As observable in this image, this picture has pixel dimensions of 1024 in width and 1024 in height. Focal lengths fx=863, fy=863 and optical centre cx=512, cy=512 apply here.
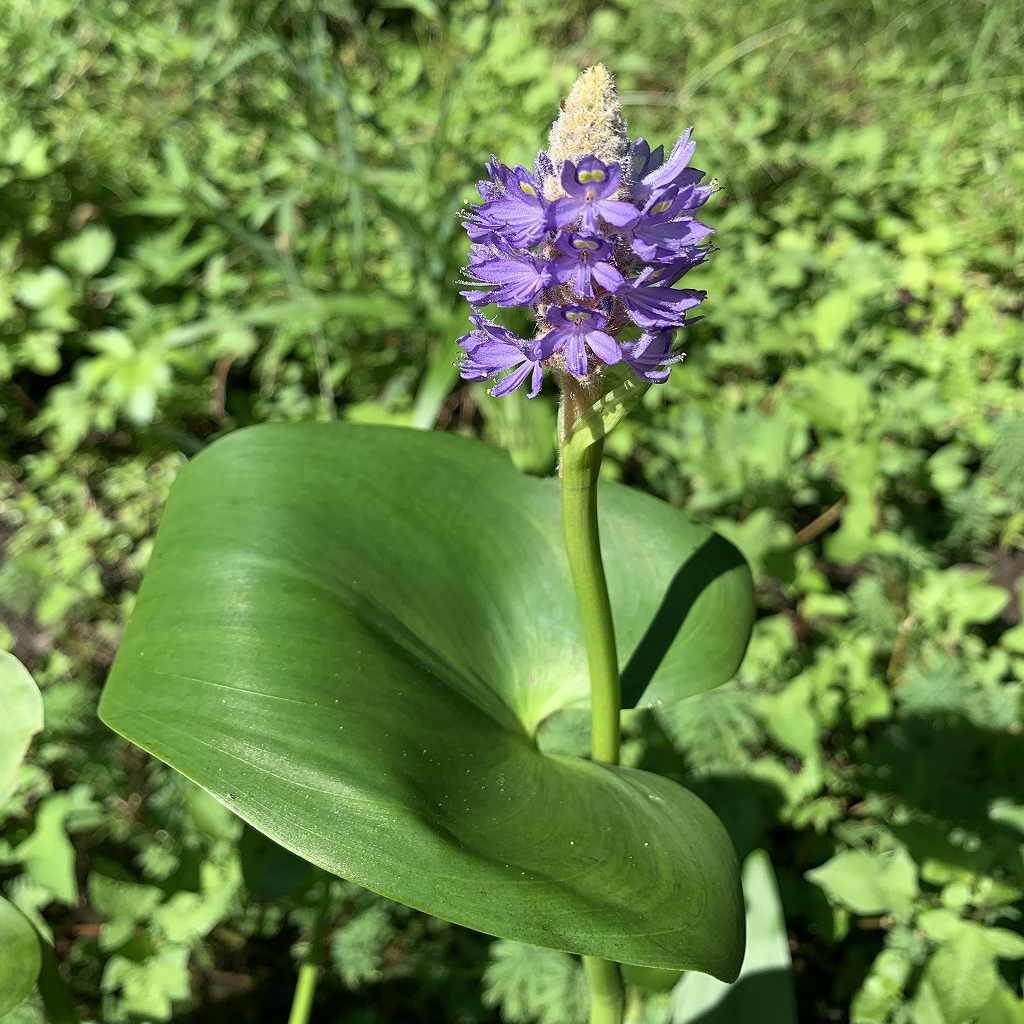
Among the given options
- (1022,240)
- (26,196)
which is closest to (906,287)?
(1022,240)

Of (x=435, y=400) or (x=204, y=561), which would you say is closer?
(x=204, y=561)

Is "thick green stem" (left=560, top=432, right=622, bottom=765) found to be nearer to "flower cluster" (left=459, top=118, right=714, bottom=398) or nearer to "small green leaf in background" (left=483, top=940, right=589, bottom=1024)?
"flower cluster" (left=459, top=118, right=714, bottom=398)

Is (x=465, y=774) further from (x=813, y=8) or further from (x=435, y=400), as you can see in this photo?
(x=813, y=8)

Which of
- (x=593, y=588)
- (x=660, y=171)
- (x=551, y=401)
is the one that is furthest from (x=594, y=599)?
(x=551, y=401)

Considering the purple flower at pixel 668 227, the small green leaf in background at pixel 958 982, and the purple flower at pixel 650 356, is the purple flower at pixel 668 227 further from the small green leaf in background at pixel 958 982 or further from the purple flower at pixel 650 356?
the small green leaf in background at pixel 958 982

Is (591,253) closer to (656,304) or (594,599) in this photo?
(656,304)

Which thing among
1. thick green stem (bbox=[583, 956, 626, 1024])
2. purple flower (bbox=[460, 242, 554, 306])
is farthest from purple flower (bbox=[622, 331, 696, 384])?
thick green stem (bbox=[583, 956, 626, 1024])
